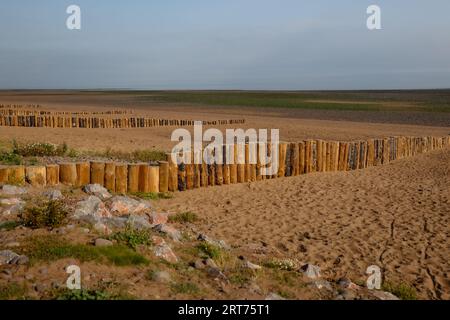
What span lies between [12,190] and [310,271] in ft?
16.2

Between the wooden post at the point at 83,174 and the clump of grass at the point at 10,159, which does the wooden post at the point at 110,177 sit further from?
the clump of grass at the point at 10,159

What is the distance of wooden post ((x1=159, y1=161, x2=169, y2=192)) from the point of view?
10234 mm

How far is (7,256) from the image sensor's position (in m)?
4.95

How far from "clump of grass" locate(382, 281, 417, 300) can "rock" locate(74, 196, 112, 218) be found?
388cm

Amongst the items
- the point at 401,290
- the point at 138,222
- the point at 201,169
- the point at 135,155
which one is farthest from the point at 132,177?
the point at 401,290

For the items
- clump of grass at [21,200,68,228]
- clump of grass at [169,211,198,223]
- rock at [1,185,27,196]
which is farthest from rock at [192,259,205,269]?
rock at [1,185,27,196]

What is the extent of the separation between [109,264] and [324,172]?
9073 millimetres

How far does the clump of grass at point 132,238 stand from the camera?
18.4 ft

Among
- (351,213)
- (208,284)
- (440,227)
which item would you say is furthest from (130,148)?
(208,284)

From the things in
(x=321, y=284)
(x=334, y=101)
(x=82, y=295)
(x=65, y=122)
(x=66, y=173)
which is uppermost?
(x=334, y=101)

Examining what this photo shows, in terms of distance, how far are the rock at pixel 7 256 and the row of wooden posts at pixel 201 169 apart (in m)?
3.82

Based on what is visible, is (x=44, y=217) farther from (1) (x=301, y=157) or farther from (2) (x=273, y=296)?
(1) (x=301, y=157)

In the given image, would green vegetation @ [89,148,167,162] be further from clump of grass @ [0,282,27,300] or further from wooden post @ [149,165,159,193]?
clump of grass @ [0,282,27,300]
